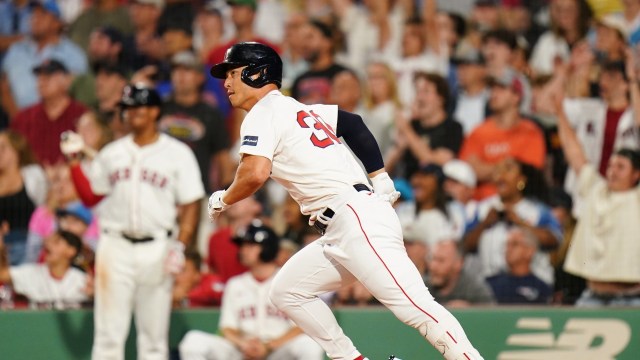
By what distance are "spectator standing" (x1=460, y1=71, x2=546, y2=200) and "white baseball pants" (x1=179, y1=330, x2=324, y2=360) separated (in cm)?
191

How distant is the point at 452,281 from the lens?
7.64 metres

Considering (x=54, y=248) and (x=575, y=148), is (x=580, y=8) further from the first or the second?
(x=54, y=248)

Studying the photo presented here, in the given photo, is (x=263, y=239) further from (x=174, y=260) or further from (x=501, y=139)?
(x=501, y=139)

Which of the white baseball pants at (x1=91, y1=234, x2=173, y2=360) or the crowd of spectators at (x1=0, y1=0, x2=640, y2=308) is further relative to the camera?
the crowd of spectators at (x1=0, y1=0, x2=640, y2=308)

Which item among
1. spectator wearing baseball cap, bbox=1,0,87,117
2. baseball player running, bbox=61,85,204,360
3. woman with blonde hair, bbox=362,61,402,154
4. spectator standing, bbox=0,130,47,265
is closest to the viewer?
baseball player running, bbox=61,85,204,360

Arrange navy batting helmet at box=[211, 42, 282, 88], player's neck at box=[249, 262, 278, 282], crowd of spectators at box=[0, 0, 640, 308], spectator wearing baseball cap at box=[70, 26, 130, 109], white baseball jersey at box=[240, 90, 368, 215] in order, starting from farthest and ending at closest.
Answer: spectator wearing baseball cap at box=[70, 26, 130, 109] < crowd of spectators at box=[0, 0, 640, 308] < player's neck at box=[249, 262, 278, 282] < navy batting helmet at box=[211, 42, 282, 88] < white baseball jersey at box=[240, 90, 368, 215]

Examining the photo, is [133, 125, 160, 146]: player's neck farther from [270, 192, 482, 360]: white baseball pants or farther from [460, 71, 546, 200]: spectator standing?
[460, 71, 546, 200]: spectator standing

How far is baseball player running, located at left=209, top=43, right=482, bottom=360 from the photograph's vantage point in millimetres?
4902

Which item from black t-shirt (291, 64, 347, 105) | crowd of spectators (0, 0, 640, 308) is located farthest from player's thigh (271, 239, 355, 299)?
black t-shirt (291, 64, 347, 105)

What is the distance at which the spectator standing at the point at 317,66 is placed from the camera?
8773 mm

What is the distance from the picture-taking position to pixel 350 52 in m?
9.05

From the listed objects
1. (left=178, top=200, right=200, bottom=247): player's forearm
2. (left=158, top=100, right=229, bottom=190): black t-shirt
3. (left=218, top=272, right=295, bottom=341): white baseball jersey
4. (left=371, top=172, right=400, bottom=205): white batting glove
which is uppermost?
(left=371, top=172, right=400, bottom=205): white batting glove

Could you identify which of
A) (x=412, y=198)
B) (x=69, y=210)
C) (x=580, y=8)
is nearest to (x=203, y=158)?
(x=69, y=210)

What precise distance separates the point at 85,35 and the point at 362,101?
2.41 m
